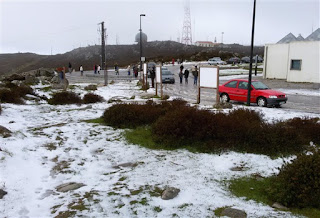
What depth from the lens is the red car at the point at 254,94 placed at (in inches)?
600

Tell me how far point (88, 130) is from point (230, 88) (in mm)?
10362

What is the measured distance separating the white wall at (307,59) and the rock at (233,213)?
28286 mm

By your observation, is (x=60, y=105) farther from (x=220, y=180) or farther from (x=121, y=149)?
(x=220, y=180)

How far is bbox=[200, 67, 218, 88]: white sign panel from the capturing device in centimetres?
1306

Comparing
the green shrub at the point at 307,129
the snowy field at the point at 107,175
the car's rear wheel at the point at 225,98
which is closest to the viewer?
the snowy field at the point at 107,175

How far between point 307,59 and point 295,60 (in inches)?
46.5

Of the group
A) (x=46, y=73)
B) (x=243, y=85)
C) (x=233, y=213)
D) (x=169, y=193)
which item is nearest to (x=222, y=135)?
(x=169, y=193)

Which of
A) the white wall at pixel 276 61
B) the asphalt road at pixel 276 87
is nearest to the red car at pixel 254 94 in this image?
the asphalt road at pixel 276 87

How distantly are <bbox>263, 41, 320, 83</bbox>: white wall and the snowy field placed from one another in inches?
1009

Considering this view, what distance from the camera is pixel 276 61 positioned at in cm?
3281

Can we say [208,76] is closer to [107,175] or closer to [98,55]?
[107,175]

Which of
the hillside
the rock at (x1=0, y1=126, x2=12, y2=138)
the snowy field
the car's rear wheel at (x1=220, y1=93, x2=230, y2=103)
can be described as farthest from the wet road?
the hillside

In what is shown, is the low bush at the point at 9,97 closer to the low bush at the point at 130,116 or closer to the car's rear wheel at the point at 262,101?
the low bush at the point at 130,116

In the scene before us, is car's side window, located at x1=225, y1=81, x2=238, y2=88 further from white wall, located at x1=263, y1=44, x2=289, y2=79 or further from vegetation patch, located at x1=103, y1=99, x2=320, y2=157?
white wall, located at x1=263, y1=44, x2=289, y2=79
